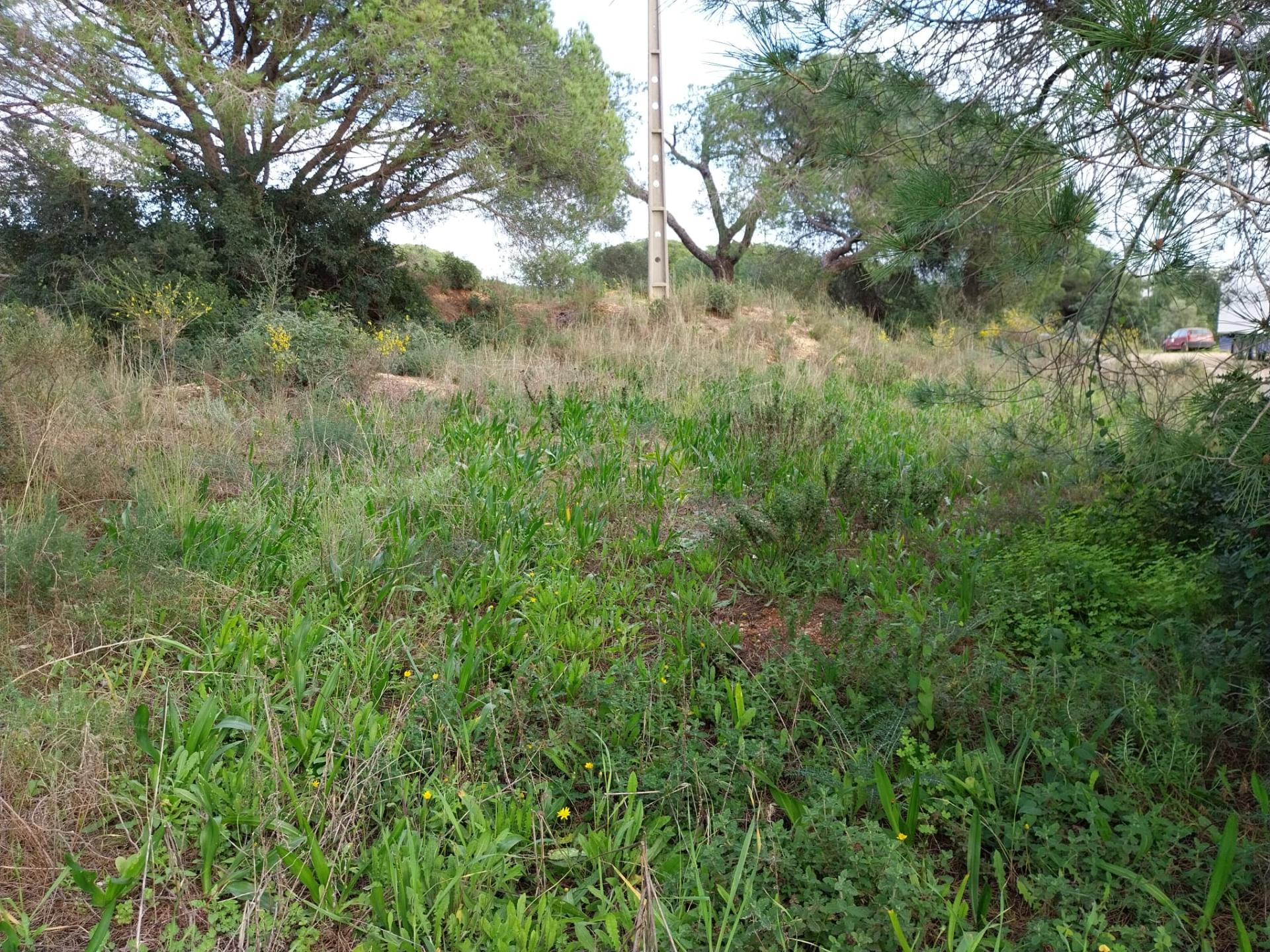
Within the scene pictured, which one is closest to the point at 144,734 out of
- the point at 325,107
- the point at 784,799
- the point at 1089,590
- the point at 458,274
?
the point at 784,799

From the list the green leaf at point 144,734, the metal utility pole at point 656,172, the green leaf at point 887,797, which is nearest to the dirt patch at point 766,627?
the green leaf at point 887,797

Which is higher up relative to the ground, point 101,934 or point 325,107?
point 325,107

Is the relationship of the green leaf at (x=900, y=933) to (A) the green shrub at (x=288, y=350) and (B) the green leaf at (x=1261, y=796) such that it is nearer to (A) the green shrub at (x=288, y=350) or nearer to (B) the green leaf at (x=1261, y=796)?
(B) the green leaf at (x=1261, y=796)

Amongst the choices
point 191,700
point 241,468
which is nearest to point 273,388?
point 241,468

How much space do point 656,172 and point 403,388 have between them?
839 centimetres

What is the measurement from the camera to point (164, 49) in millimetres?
9688

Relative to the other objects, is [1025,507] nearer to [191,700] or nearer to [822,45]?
[822,45]

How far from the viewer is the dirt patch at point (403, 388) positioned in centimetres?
674

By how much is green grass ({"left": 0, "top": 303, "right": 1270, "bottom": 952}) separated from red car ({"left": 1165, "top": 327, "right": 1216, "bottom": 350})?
732 millimetres

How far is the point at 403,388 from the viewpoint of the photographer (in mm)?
7438

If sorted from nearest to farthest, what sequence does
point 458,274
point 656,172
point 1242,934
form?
point 1242,934, point 656,172, point 458,274

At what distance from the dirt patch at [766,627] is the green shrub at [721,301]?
11.2 metres

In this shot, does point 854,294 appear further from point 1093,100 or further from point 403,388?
point 1093,100

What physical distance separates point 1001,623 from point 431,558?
2.33 m
